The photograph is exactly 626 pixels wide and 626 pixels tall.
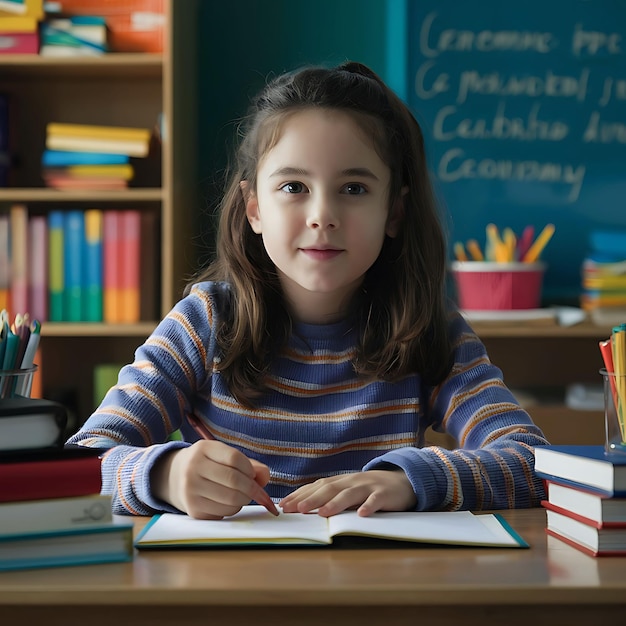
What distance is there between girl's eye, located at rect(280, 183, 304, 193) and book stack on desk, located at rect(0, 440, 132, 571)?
61cm

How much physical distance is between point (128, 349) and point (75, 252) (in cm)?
46

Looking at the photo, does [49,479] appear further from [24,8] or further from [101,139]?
[24,8]

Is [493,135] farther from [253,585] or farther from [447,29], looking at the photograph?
[253,585]

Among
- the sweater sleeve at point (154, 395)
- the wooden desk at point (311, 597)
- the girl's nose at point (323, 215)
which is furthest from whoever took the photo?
the girl's nose at point (323, 215)

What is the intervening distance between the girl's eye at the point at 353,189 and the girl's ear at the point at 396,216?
0.14 meters

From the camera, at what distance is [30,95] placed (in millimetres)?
2801

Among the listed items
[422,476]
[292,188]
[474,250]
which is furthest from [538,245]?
[422,476]

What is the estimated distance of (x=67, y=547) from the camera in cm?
71

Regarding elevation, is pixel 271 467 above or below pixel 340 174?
below

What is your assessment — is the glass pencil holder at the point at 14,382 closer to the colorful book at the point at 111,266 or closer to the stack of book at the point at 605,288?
the colorful book at the point at 111,266

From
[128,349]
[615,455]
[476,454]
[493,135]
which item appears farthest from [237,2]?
[615,455]

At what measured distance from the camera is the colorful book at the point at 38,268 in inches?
99.3

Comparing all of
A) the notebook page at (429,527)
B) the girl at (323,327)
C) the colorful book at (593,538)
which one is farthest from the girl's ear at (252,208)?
the colorful book at (593,538)

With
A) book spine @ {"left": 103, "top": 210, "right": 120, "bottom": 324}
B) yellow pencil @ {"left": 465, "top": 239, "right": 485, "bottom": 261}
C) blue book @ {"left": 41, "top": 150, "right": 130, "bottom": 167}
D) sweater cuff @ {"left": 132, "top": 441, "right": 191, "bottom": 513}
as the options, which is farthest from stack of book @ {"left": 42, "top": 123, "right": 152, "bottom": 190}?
sweater cuff @ {"left": 132, "top": 441, "right": 191, "bottom": 513}
